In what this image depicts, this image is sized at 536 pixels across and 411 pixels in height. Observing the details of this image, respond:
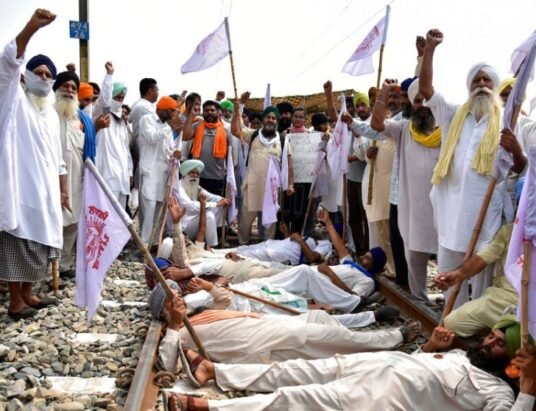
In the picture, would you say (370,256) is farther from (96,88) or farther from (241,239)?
(96,88)

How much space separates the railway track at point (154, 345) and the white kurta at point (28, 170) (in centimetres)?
131

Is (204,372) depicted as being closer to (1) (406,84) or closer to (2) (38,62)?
(2) (38,62)

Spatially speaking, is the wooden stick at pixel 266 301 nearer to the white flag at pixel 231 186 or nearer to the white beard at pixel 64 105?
the white beard at pixel 64 105

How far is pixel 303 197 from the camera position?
9.29 meters

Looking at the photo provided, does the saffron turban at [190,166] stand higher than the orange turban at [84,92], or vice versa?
the orange turban at [84,92]

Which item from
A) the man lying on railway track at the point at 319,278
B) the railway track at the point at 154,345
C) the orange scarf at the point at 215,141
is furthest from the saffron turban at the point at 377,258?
the orange scarf at the point at 215,141

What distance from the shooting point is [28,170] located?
489cm

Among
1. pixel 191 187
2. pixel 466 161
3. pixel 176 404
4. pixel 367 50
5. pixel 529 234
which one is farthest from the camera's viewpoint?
pixel 191 187

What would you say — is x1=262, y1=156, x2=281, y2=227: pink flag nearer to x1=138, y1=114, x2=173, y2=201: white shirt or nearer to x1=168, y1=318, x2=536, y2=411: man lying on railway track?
x1=138, y1=114, x2=173, y2=201: white shirt

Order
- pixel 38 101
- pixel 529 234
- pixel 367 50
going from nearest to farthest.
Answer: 1. pixel 529 234
2. pixel 38 101
3. pixel 367 50

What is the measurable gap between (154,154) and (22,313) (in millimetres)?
3905

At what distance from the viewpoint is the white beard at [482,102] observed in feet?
14.4

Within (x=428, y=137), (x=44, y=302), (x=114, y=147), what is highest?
(x=428, y=137)

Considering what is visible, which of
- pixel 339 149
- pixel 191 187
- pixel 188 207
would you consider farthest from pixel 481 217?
pixel 191 187
